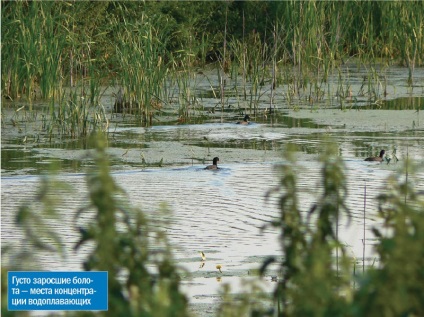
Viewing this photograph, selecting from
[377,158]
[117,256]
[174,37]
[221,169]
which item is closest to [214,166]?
[221,169]

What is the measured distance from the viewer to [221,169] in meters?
8.87

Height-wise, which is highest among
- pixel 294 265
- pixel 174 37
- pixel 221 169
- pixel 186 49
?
pixel 174 37

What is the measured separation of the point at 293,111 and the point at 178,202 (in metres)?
5.02

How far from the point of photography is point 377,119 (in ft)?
38.3

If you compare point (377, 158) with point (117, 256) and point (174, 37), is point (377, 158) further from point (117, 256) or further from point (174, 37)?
point (174, 37)

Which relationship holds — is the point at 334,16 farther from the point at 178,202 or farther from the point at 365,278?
the point at 365,278

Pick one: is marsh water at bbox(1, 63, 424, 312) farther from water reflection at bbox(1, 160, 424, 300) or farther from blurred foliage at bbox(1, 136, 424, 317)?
blurred foliage at bbox(1, 136, 424, 317)

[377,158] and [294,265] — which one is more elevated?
[294,265]

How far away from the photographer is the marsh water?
602 centimetres

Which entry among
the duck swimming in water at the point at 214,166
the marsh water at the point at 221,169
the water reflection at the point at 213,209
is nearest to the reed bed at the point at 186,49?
the marsh water at the point at 221,169

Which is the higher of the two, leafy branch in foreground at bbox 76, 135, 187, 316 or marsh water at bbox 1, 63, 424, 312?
leafy branch in foreground at bbox 76, 135, 187, 316

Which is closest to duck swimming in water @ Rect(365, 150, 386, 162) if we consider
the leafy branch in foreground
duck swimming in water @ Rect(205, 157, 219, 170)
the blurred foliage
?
duck swimming in water @ Rect(205, 157, 219, 170)

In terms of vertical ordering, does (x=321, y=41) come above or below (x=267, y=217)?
above

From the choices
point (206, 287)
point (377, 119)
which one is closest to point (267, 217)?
point (206, 287)
